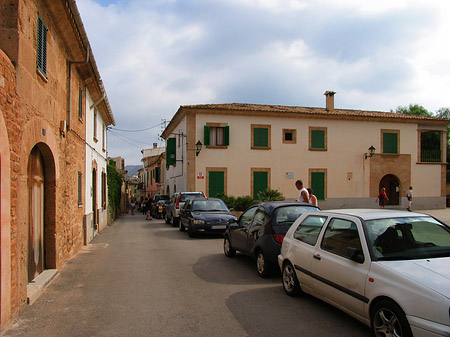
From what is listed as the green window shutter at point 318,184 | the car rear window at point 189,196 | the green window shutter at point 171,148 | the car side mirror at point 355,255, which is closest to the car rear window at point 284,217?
the car side mirror at point 355,255

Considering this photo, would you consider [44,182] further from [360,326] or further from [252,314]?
[360,326]

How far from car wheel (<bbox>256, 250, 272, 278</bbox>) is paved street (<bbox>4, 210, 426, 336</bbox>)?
15 cm

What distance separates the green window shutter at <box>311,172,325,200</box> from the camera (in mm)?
27531

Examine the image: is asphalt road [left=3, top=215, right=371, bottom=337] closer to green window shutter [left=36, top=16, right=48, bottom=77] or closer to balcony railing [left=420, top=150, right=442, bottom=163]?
green window shutter [left=36, top=16, right=48, bottom=77]

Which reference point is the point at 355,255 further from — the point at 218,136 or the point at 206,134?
the point at 218,136

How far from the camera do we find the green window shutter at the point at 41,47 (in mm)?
6945

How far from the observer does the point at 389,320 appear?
3.84 meters

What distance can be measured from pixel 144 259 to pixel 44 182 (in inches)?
125

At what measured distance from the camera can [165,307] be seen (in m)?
5.56

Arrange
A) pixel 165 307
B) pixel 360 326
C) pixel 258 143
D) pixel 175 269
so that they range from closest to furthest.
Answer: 1. pixel 360 326
2. pixel 165 307
3. pixel 175 269
4. pixel 258 143

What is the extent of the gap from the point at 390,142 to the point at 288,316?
2694 centimetres

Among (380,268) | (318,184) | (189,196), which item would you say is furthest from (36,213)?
(318,184)

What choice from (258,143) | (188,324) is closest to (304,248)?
(188,324)

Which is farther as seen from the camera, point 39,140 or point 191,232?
point 191,232
